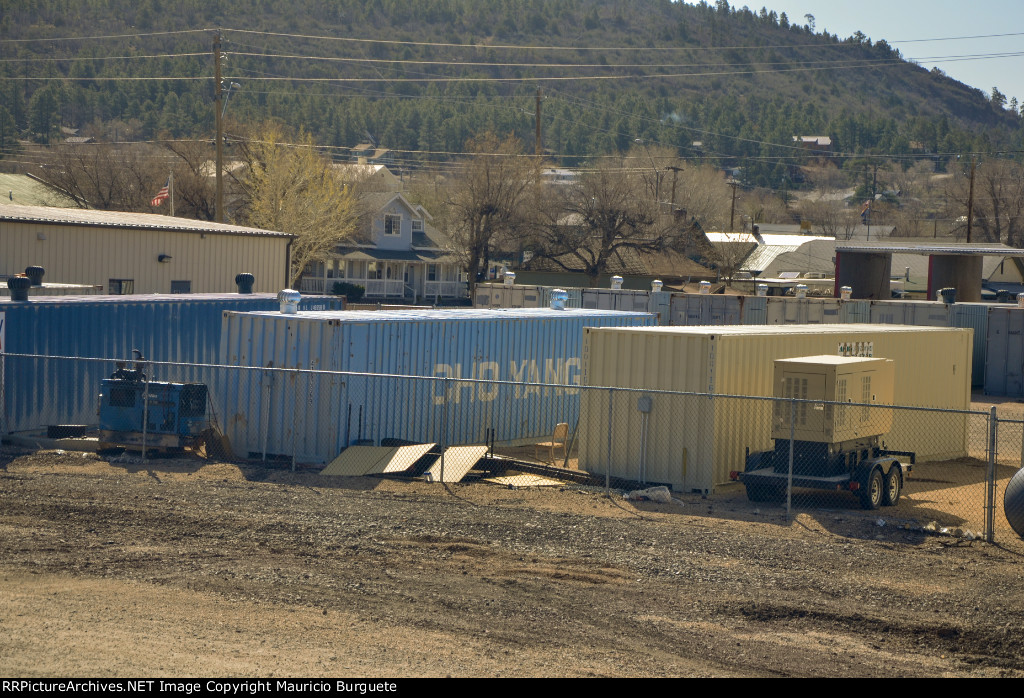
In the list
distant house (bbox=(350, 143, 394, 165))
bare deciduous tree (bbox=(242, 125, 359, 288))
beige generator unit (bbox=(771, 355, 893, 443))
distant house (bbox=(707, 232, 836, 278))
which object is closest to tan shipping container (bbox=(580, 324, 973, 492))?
beige generator unit (bbox=(771, 355, 893, 443))

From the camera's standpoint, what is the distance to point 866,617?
991cm

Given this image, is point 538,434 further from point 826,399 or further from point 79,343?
point 79,343

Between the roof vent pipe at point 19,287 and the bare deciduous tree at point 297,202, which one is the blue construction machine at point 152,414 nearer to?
the roof vent pipe at point 19,287

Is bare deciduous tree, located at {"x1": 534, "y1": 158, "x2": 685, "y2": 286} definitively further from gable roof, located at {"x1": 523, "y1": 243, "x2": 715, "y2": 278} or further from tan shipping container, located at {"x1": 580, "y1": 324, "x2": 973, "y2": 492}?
tan shipping container, located at {"x1": 580, "y1": 324, "x2": 973, "y2": 492}

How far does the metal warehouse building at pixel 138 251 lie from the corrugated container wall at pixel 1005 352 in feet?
74.4

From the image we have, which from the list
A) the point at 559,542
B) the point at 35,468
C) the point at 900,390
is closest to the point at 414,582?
the point at 559,542

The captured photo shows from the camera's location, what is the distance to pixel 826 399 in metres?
14.8

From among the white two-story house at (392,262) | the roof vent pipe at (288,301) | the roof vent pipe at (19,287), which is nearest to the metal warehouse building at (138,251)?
the roof vent pipe at (19,287)

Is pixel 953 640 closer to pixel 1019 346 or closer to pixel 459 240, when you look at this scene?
pixel 1019 346

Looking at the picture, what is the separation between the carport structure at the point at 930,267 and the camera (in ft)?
156

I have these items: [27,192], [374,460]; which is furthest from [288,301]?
[27,192]

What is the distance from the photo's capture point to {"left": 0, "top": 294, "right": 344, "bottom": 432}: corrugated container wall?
1952 centimetres

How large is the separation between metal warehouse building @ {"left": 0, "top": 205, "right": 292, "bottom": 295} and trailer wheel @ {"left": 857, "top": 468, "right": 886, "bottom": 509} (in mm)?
22266

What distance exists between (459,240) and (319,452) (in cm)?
4879
